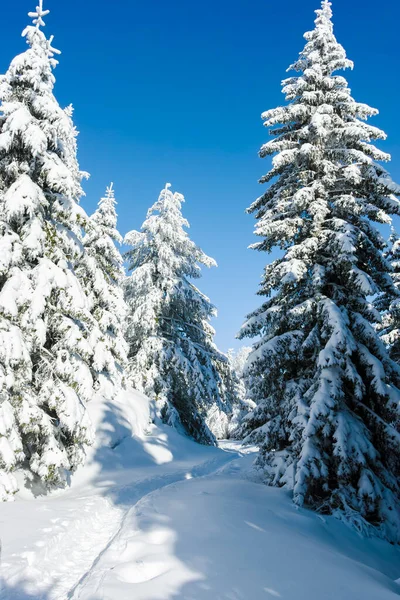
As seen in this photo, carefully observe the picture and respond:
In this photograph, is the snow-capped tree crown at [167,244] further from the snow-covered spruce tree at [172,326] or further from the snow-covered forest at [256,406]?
the snow-covered forest at [256,406]

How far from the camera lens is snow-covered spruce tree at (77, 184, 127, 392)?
1627 cm

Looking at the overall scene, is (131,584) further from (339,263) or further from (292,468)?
(339,263)

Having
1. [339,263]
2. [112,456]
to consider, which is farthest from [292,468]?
[112,456]

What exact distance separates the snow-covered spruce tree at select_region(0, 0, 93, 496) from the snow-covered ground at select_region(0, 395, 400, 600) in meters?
1.71

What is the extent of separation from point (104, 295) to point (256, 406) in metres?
9.10

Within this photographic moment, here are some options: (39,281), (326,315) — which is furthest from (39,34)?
(326,315)

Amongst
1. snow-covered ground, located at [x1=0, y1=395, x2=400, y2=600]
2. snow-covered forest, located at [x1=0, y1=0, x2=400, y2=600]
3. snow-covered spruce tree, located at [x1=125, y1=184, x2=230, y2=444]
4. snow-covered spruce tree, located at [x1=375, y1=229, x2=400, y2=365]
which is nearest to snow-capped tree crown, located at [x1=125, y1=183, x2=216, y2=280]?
snow-covered spruce tree, located at [x1=125, y1=184, x2=230, y2=444]

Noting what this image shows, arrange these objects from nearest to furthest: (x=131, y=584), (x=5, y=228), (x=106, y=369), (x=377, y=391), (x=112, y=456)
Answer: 1. (x=131, y=584)
2. (x=377, y=391)
3. (x=5, y=228)
4. (x=112, y=456)
5. (x=106, y=369)

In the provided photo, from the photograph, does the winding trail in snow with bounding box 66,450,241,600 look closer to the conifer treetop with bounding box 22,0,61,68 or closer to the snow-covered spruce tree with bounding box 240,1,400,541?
the snow-covered spruce tree with bounding box 240,1,400,541

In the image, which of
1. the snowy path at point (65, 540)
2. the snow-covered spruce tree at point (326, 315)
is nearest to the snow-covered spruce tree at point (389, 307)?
the snow-covered spruce tree at point (326, 315)

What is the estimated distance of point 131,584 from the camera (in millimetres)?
4410

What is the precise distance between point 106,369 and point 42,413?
23.2 ft

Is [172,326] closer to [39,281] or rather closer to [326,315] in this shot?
[39,281]

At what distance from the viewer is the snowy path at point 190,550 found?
4609 mm
